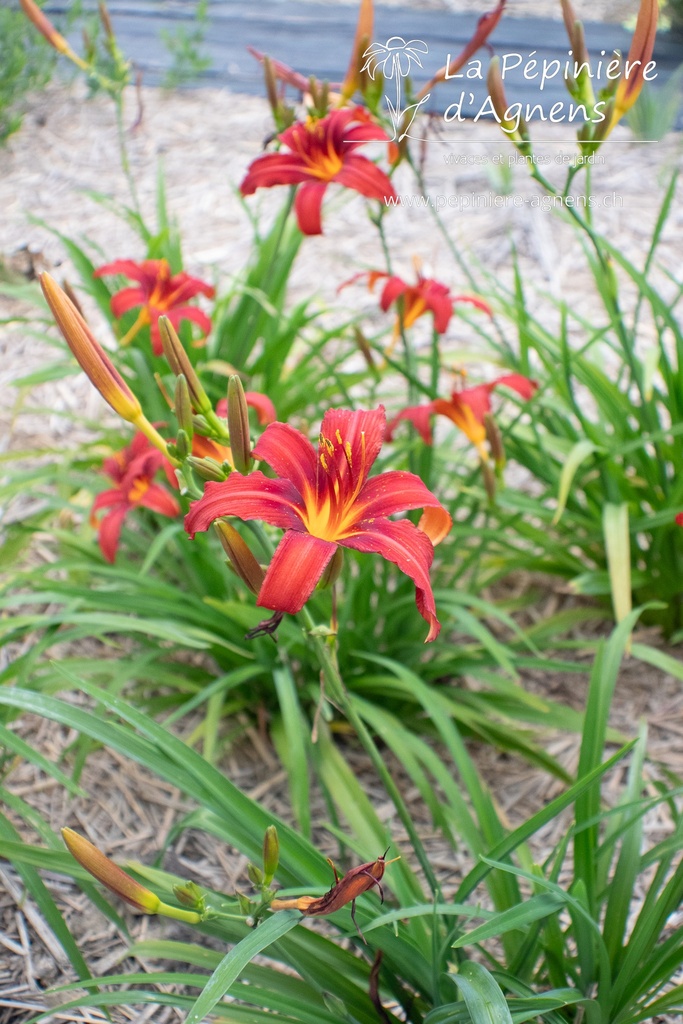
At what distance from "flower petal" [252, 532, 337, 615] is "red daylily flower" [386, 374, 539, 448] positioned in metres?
0.76

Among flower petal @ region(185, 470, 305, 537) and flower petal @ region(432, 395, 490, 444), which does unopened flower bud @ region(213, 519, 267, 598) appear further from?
flower petal @ region(432, 395, 490, 444)

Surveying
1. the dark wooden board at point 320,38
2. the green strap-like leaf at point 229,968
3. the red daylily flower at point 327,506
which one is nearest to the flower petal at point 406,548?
the red daylily flower at point 327,506

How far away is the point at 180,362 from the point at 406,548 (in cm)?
33

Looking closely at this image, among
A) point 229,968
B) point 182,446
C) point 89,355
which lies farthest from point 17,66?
point 229,968

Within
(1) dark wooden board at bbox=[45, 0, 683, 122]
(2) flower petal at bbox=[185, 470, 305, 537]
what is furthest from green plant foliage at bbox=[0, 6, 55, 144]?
(2) flower petal at bbox=[185, 470, 305, 537]

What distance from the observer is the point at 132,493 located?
155 cm

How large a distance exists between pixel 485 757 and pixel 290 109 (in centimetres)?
133

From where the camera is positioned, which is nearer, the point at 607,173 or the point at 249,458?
the point at 249,458

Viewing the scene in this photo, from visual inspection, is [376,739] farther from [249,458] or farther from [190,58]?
[190,58]

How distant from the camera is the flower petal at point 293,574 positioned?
766 mm

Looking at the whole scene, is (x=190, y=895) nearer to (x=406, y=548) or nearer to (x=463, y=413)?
(x=406, y=548)

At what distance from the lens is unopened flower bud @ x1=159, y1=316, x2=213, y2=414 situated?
929mm

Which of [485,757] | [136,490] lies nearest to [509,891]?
[485,757]

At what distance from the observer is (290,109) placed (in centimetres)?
160
